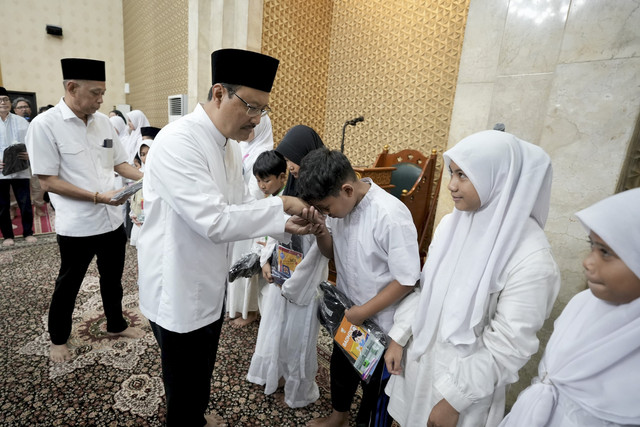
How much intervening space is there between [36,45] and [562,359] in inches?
427

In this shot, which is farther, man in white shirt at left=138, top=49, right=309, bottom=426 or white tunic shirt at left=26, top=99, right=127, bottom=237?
white tunic shirt at left=26, top=99, right=127, bottom=237

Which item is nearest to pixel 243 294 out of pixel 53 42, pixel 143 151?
pixel 143 151

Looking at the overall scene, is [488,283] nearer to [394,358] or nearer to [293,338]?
[394,358]

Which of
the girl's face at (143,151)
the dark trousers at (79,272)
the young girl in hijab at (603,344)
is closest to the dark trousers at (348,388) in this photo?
the young girl in hijab at (603,344)

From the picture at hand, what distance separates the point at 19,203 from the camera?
4.28 metres

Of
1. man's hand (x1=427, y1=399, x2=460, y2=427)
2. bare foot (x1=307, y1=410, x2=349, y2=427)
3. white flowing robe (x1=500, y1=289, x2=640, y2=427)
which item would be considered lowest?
bare foot (x1=307, y1=410, x2=349, y2=427)

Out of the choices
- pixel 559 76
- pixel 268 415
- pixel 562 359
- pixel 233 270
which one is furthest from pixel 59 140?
pixel 559 76

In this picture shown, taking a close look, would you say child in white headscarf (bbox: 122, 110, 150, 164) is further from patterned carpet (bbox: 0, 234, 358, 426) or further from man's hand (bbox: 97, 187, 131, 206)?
man's hand (bbox: 97, 187, 131, 206)

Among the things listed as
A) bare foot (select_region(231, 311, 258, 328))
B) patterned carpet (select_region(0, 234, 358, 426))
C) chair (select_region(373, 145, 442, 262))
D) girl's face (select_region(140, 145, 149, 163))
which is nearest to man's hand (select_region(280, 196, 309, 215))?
patterned carpet (select_region(0, 234, 358, 426))

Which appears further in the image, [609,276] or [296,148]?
[296,148]

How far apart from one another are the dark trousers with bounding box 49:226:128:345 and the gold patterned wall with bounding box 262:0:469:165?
10.6 feet

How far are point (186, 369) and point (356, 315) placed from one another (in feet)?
2.40

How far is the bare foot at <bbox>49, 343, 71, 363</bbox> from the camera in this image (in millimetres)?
2213

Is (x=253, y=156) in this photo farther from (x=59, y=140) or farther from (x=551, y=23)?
(x=551, y=23)
